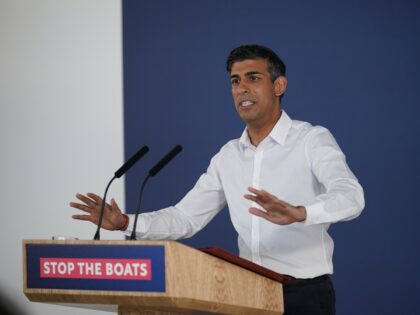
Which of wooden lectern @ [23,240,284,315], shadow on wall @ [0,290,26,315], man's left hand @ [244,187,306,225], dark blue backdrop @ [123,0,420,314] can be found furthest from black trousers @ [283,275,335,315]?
shadow on wall @ [0,290,26,315]

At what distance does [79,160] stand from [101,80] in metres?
0.49

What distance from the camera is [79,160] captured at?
4.46 m

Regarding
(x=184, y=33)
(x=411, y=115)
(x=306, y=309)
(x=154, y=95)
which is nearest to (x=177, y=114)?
(x=154, y=95)

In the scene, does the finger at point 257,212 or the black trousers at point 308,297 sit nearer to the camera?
the finger at point 257,212

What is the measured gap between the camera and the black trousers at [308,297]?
8.23 feet

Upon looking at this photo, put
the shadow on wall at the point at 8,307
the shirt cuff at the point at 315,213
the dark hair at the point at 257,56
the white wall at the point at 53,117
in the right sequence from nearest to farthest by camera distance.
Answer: the shirt cuff at the point at 315,213 < the dark hair at the point at 257,56 < the white wall at the point at 53,117 < the shadow on wall at the point at 8,307

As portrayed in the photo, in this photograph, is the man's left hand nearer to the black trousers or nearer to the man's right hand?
the black trousers

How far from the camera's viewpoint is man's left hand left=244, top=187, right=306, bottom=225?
79.9 inches

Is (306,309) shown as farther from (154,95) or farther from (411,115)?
(154,95)

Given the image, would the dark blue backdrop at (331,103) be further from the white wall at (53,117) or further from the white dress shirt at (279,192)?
the white dress shirt at (279,192)

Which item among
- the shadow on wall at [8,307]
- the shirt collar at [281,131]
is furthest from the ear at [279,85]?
the shadow on wall at [8,307]

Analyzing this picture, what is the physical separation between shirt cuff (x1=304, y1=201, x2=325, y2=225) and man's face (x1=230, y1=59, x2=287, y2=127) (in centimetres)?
72

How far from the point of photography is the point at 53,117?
4.55m

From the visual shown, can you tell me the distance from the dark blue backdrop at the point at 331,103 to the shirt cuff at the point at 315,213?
4.99 ft
